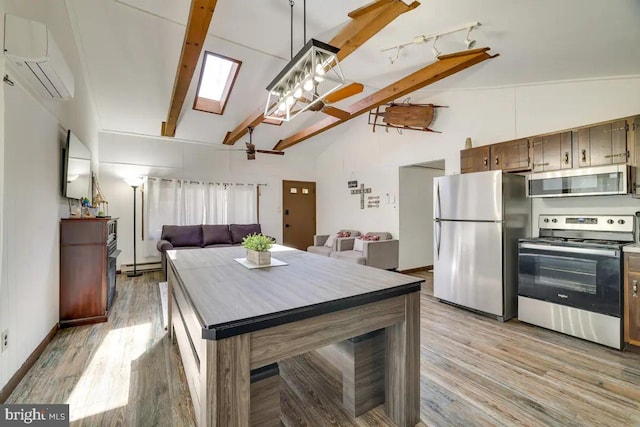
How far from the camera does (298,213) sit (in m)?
7.61

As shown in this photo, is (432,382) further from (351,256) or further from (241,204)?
(241,204)

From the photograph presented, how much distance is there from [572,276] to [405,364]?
235 cm

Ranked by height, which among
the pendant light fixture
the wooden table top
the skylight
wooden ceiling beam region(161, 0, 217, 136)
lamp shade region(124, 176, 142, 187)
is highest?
the skylight

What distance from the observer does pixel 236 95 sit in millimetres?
4828

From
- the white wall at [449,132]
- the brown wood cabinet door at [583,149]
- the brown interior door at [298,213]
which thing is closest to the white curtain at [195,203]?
the brown interior door at [298,213]

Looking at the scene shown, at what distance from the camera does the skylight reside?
13.8 ft

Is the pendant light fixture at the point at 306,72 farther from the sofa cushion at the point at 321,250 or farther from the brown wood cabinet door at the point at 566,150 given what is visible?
the sofa cushion at the point at 321,250

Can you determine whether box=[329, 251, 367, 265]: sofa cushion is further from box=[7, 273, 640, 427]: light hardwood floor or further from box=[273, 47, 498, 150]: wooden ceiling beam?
box=[273, 47, 498, 150]: wooden ceiling beam

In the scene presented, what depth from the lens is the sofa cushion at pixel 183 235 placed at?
5.57m

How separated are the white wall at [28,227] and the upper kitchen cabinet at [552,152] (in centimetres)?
475

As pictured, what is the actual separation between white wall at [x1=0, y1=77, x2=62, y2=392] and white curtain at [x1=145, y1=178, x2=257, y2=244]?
2.94 metres

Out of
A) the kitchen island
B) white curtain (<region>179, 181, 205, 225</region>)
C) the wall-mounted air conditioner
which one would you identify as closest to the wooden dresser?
the wall-mounted air conditioner

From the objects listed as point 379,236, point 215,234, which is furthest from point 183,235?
point 379,236

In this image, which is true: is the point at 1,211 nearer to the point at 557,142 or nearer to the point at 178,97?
the point at 178,97
